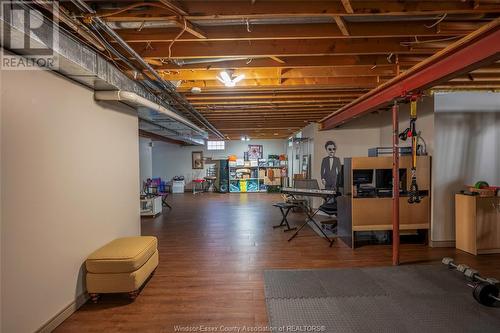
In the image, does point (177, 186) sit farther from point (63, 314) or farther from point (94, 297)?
point (63, 314)

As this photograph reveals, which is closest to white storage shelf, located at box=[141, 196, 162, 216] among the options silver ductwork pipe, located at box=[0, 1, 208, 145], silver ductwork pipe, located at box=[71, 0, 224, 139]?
silver ductwork pipe, located at box=[71, 0, 224, 139]

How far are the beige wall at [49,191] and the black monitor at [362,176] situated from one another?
3.61 m

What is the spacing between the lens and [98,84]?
2.61 metres

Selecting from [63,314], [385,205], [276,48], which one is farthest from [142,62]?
[385,205]

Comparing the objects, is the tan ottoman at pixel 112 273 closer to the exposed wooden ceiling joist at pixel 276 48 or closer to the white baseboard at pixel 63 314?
the white baseboard at pixel 63 314

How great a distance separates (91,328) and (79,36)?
2508 mm

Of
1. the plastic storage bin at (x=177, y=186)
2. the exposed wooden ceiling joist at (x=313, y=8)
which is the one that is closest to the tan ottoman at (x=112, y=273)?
the exposed wooden ceiling joist at (x=313, y=8)

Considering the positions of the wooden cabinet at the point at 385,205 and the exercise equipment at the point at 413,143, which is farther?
the wooden cabinet at the point at 385,205

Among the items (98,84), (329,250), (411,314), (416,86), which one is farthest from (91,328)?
(416,86)

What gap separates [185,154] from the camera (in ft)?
40.4

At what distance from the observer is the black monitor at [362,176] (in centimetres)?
420

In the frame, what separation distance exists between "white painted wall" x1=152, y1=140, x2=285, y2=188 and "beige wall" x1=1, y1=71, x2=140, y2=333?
9213mm

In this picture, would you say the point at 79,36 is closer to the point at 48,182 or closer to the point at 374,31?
the point at 48,182

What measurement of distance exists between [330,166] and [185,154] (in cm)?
782
